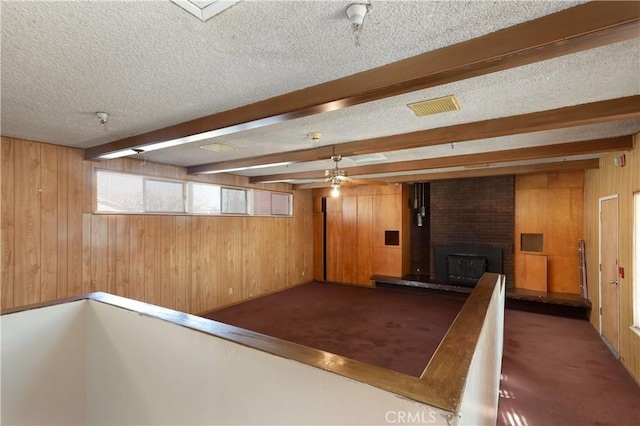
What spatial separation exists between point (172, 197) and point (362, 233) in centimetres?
459

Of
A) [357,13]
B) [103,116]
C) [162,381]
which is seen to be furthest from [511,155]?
[103,116]

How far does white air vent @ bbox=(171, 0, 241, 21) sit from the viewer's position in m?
1.26

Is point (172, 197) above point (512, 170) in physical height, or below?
below

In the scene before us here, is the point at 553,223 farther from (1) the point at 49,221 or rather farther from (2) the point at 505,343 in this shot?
(1) the point at 49,221

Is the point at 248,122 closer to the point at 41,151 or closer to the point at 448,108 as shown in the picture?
the point at 448,108

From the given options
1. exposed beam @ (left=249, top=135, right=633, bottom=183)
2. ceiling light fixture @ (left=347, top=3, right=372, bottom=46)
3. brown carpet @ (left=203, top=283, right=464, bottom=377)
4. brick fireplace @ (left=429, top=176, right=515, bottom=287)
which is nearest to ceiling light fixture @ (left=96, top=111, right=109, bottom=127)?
ceiling light fixture @ (left=347, top=3, right=372, bottom=46)

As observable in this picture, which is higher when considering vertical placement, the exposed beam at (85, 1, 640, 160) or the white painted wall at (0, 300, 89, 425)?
the exposed beam at (85, 1, 640, 160)

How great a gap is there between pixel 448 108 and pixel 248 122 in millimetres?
1655

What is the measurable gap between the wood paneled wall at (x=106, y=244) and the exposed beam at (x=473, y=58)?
295cm

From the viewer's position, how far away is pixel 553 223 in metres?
5.70

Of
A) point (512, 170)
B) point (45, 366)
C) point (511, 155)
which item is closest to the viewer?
point (45, 366)

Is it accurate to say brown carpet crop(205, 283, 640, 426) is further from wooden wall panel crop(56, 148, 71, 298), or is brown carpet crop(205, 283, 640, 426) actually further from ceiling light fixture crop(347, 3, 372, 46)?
ceiling light fixture crop(347, 3, 372, 46)

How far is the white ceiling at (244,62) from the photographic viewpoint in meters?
1.33

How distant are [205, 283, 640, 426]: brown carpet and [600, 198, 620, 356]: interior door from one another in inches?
10.3
